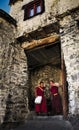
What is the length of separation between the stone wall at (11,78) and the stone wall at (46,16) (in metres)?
0.57

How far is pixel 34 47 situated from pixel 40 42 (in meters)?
0.39

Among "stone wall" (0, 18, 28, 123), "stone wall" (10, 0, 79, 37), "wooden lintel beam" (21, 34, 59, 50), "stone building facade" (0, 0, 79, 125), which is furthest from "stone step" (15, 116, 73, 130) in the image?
"stone wall" (10, 0, 79, 37)

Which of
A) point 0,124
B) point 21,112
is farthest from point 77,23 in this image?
point 0,124

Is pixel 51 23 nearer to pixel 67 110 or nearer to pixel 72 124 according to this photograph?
pixel 67 110

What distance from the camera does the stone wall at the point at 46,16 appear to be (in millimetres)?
7566

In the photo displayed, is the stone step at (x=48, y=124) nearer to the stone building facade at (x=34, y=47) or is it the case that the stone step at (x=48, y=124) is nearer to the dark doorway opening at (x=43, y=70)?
the stone building facade at (x=34, y=47)

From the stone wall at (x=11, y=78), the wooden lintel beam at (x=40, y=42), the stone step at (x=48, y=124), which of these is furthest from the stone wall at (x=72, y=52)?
the stone wall at (x=11, y=78)

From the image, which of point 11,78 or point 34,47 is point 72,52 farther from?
point 11,78

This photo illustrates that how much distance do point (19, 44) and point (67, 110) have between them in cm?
401

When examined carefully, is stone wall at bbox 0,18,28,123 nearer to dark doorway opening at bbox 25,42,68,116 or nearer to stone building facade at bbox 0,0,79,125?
stone building facade at bbox 0,0,79,125

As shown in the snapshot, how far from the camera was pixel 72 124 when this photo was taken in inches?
214

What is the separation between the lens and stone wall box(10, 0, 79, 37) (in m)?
7.57

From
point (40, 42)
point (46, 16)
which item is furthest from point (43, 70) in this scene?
point (46, 16)

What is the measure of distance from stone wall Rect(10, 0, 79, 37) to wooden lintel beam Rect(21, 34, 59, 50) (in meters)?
0.55
